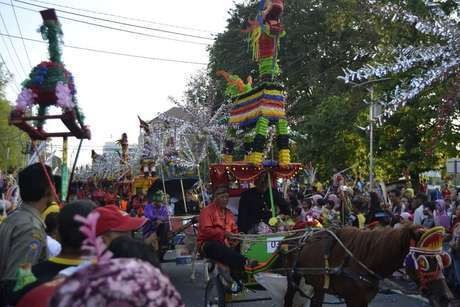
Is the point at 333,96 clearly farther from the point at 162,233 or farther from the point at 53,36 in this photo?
the point at 53,36

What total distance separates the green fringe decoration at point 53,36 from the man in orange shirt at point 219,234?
10.8ft

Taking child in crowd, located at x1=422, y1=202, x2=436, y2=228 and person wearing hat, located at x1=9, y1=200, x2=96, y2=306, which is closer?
person wearing hat, located at x1=9, y1=200, x2=96, y2=306

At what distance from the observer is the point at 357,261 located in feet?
21.7

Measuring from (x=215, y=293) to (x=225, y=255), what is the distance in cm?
96

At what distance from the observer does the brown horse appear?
6305 millimetres

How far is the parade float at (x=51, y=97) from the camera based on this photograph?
5.62 m

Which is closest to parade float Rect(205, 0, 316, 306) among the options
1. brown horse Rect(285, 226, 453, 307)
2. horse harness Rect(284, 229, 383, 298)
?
horse harness Rect(284, 229, 383, 298)

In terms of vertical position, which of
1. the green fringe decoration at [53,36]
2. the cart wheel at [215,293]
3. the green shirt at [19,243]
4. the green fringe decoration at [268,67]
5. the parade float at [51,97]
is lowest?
the cart wheel at [215,293]

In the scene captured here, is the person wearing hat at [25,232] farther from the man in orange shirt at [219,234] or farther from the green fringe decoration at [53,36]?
the man in orange shirt at [219,234]

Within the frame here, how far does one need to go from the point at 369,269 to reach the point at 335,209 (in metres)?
9.64

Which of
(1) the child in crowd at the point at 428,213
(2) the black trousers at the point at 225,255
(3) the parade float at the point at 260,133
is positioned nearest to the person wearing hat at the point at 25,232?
(2) the black trousers at the point at 225,255

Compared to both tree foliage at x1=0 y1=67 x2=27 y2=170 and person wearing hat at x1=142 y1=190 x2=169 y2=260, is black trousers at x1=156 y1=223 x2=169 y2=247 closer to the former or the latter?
person wearing hat at x1=142 y1=190 x2=169 y2=260

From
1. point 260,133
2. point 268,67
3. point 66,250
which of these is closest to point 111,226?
point 66,250

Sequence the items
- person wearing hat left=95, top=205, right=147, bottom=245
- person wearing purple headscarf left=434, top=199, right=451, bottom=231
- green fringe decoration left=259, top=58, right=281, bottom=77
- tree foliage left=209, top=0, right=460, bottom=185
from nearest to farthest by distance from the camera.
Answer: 1. person wearing hat left=95, top=205, right=147, bottom=245
2. green fringe decoration left=259, top=58, right=281, bottom=77
3. person wearing purple headscarf left=434, top=199, right=451, bottom=231
4. tree foliage left=209, top=0, right=460, bottom=185
